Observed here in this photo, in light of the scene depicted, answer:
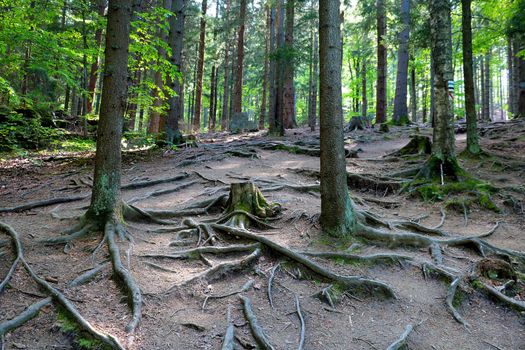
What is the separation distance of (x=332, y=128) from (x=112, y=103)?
3054mm

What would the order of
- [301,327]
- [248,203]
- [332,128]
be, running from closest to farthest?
[301,327] → [332,128] → [248,203]

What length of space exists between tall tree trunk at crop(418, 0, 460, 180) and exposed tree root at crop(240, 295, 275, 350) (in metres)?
5.95

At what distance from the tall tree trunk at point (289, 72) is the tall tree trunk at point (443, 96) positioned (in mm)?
7568

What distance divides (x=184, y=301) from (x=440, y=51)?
751 centimetres

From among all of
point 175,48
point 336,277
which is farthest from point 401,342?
point 175,48

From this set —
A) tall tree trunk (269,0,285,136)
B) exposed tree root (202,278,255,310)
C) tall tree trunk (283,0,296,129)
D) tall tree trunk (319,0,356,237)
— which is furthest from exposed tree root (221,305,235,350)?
tall tree trunk (283,0,296,129)

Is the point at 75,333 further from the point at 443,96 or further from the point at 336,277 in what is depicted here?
the point at 443,96

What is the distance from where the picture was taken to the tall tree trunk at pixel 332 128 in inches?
201

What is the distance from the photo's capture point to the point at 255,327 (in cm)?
351

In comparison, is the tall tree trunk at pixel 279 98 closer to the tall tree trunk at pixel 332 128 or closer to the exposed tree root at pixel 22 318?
the tall tree trunk at pixel 332 128

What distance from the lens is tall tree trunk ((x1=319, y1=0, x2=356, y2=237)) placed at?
5.11 m

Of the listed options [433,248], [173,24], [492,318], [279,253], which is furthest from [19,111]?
[492,318]

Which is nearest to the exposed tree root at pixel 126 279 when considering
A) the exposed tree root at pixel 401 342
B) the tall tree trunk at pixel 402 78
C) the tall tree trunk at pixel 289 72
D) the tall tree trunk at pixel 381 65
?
the exposed tree root at pixel 401 342

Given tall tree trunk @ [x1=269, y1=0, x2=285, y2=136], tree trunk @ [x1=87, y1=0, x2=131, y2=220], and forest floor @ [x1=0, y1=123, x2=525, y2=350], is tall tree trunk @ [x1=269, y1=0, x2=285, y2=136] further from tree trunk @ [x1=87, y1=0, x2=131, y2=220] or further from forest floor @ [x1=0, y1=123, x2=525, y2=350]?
tree trunk @ [x1=87, y1=0, x2=131, y2=220]
